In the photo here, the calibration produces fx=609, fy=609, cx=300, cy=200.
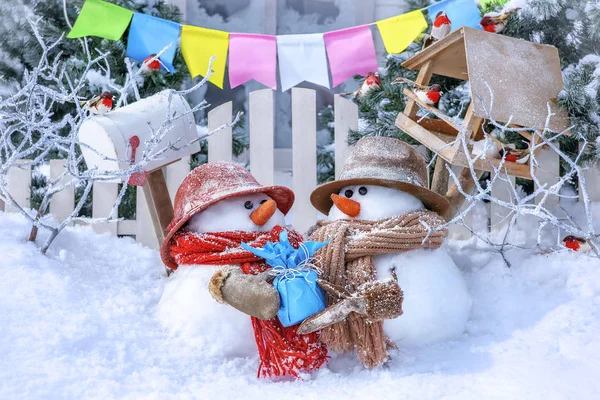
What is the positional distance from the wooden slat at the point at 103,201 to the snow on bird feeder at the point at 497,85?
1084 mm

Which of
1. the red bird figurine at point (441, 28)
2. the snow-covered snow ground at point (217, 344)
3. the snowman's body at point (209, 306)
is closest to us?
the snow-covered snow ground at point (217, 344)

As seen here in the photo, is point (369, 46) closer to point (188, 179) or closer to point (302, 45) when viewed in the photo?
point (302, 45)

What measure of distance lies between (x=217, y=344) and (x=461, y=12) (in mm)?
1677

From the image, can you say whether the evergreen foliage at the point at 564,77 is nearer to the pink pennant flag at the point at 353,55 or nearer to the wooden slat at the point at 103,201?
the pink pennant flag at the point at 353,55

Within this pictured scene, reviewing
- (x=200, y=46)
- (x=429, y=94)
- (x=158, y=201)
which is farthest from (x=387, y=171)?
(x=200, y=46)

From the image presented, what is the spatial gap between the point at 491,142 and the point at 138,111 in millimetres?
1033

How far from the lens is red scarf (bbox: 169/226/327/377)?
1.47 m

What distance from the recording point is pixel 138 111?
181cm

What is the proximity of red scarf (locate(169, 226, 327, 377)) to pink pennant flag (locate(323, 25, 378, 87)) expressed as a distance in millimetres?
1036

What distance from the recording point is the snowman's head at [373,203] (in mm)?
1713

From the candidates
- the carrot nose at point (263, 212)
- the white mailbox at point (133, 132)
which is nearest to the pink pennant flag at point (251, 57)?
the white mailbox at point (133, 132)

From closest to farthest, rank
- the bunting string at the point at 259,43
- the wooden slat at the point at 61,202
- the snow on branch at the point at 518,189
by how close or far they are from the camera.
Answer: the snow on branch at the point at 518,189
the wooden slat at the point at 61,202
the bunting string at the point at 259,43

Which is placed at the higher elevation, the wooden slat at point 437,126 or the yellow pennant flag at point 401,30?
the yellow pennant flag at point 401,30

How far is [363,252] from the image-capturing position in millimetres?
1586
